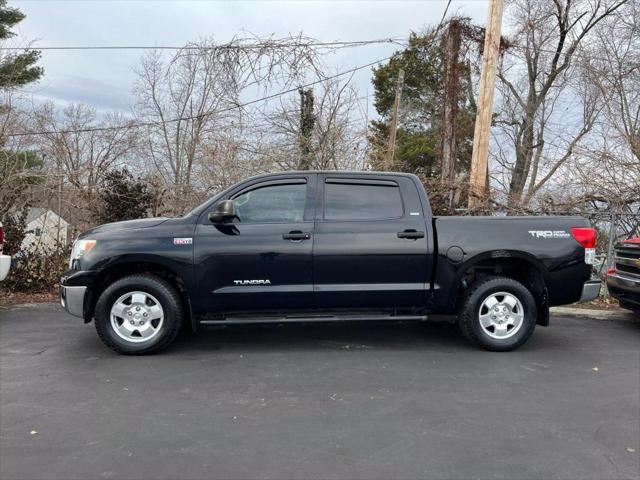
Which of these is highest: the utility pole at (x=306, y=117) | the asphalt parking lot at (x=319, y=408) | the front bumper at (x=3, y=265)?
the utility pole at (x=306, y=117)

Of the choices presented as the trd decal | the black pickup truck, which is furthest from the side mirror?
the trd decal

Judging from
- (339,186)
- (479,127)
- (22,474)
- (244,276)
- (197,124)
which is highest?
(197,124)

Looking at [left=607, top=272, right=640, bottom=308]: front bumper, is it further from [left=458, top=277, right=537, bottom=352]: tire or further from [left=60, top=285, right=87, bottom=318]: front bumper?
[left=60, top=285, right=87, bottom=318]: front bumper

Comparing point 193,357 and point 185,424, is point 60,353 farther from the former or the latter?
point 185,424

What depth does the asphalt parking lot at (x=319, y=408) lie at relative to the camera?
3.15 meters

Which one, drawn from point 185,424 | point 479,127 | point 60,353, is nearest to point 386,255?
point 185,424

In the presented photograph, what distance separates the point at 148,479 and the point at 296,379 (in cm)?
187

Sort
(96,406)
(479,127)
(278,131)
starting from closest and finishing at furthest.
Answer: (96,406), (479,127), (278,131)

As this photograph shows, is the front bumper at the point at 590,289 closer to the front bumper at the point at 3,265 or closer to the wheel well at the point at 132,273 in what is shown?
the wheel well at the point at 132,273

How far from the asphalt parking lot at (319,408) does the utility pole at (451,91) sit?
762 cm

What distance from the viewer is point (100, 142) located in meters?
17.0

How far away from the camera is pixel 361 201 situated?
221 inches

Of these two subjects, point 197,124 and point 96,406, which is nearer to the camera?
point 96,406

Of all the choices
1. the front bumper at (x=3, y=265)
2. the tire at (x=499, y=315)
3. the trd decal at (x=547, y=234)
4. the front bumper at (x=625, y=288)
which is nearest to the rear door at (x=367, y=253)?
the tire at (x=499, y=315)
